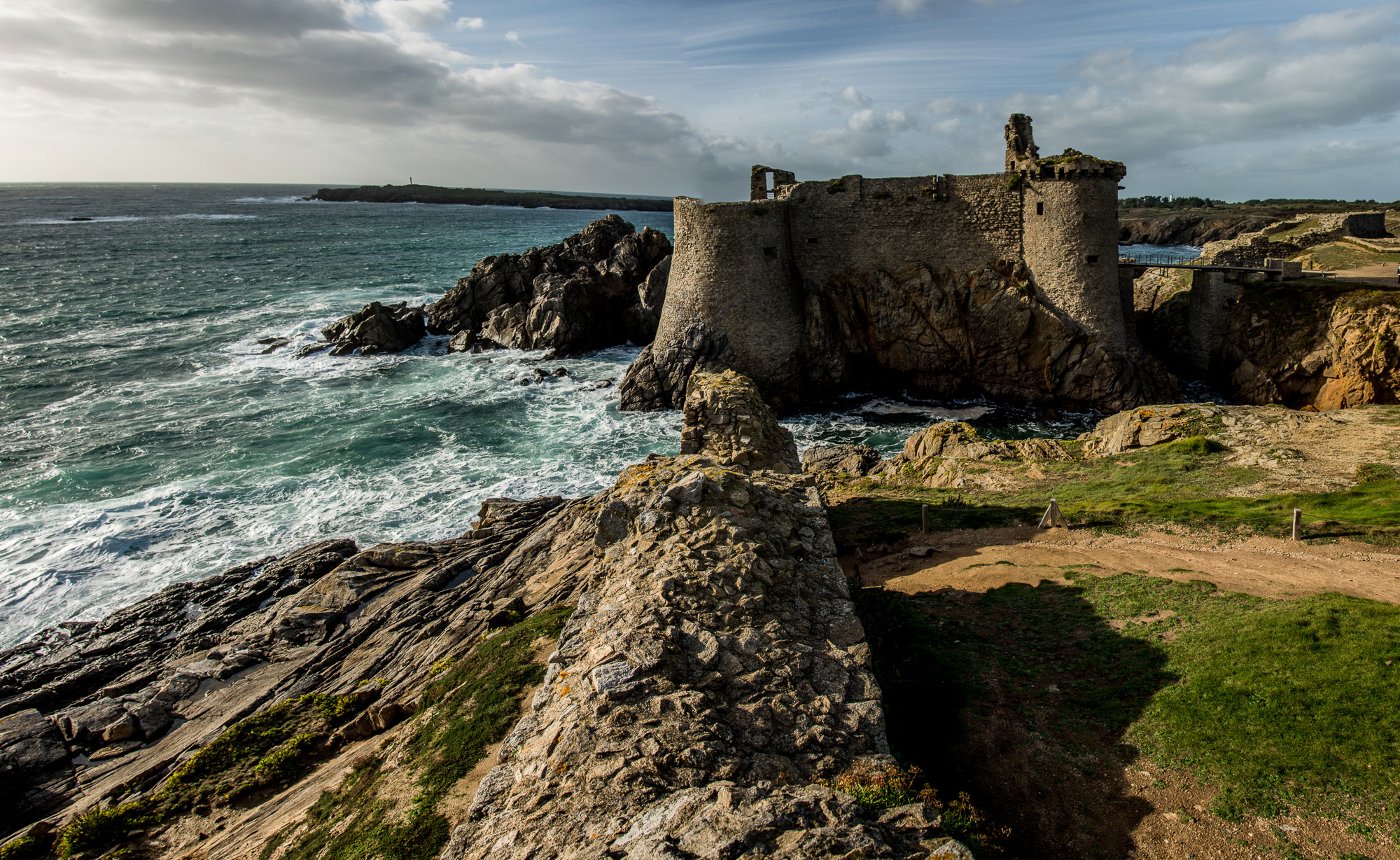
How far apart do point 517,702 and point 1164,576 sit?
11196 millimetres

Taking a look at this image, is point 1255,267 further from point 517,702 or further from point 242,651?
point 242,651

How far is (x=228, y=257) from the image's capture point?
293 feet

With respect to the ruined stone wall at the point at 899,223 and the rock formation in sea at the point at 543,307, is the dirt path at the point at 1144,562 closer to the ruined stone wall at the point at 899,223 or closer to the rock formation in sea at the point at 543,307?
the ruined stone wall at the point at 899,223

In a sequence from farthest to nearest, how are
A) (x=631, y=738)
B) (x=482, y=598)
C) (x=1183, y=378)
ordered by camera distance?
1. (x=1183, y=378)
2. (x=482, y=598)
3. (x=631, y=738)

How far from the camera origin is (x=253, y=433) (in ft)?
107

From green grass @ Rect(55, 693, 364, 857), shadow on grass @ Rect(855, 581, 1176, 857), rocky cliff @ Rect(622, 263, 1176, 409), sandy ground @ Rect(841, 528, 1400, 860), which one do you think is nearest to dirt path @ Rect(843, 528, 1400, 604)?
sandy ground @ Rect(841, 528, 1400, 860)

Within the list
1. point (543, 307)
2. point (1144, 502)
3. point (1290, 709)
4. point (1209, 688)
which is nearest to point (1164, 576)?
point (1144, 502)

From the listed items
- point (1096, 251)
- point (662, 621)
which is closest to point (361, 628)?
point (662, 621)

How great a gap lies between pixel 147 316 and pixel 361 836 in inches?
2578

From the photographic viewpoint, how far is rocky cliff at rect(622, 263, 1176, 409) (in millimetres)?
33031

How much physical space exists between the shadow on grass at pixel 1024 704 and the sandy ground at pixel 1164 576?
6 centimetres

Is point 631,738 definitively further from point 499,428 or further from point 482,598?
point 499,428

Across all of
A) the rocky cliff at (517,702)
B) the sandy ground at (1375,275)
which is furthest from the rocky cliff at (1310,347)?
the rocky cliff at (517,702)

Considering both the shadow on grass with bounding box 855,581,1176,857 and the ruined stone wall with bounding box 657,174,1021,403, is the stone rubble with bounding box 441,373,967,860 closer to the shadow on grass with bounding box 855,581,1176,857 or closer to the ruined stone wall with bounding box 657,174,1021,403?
the shadow on grass with bounding box 855,581,1176,857
